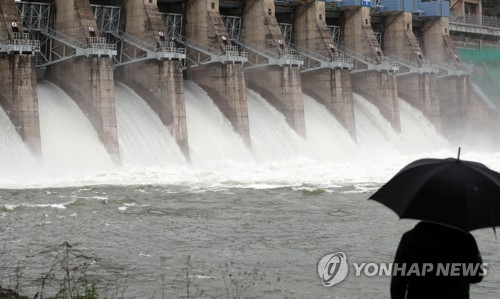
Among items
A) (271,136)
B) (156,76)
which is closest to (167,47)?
(156,76)

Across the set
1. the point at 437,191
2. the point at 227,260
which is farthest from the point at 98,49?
the point at 437,191

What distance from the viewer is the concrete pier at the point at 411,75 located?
4778 cm

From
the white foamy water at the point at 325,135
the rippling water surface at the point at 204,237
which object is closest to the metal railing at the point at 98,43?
the rippling water surface at the point at 204,237

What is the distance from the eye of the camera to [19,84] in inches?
1115

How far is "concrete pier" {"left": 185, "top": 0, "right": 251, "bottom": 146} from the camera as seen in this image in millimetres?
35250

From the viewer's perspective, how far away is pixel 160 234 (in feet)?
59.4

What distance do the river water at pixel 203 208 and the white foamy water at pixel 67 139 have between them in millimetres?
53

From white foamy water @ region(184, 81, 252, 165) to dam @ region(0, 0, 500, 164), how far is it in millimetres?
346

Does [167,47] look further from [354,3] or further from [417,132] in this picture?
[417,132]

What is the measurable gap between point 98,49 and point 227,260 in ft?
55.4

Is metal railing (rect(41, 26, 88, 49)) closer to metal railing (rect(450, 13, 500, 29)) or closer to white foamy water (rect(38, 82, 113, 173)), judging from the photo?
white foamy water (rect(38, 82, 113, 173))

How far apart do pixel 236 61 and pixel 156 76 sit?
13.4ft

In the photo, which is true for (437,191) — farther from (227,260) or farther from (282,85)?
(282,85)

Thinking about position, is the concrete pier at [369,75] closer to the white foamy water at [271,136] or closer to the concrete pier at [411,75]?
the concrete pier at [411,75]
